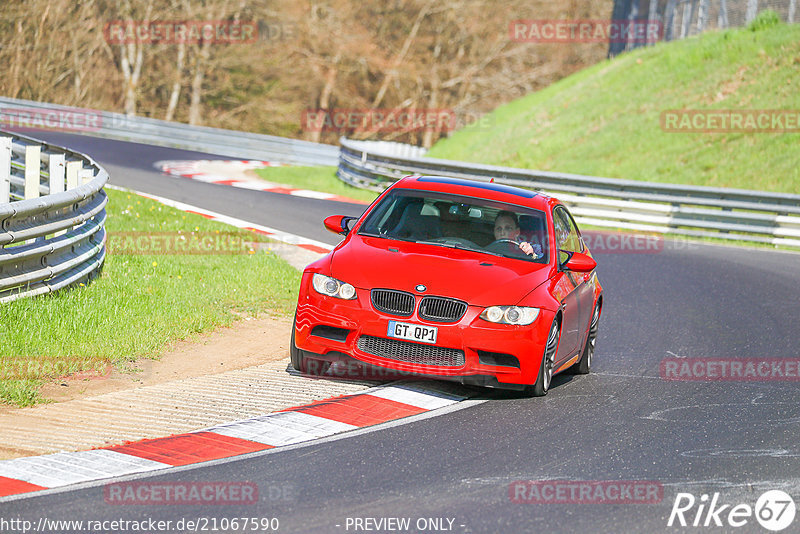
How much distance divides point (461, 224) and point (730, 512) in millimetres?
3918

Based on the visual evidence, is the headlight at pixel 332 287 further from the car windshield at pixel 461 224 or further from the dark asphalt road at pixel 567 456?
the dark asphalt road at pixel 567 456

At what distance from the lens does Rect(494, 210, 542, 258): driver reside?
885cm

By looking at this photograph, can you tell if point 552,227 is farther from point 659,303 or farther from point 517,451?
point 659,303

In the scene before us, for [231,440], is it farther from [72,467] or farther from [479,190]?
[479,190]

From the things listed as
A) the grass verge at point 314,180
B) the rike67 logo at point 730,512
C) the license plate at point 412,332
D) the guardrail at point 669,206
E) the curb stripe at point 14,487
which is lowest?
the grass verge at point 314,180

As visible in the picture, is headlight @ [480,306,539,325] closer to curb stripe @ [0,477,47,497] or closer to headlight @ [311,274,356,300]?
headlight @ [311,274,356,300]

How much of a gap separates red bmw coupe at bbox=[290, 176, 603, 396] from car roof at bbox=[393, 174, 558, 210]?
109mm

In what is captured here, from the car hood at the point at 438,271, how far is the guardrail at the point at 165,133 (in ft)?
90.0

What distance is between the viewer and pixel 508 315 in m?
7.91

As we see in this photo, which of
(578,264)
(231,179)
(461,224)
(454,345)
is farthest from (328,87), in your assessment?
(454,345)

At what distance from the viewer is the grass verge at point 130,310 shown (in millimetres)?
8047

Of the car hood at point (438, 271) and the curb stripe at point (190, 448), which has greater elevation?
the car hood at point (438, 271)

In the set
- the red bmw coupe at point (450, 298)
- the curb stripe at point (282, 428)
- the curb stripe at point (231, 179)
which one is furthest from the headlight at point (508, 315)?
the curb stripe at point (231, 179)

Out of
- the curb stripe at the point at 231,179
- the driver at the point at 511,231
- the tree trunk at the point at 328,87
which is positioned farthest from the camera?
the tree trunk at the point at 328,87
